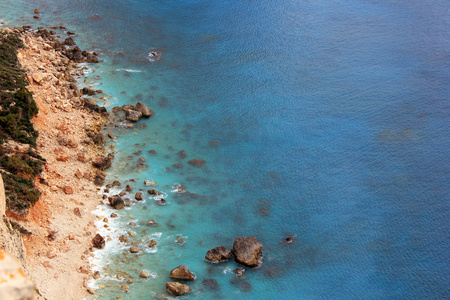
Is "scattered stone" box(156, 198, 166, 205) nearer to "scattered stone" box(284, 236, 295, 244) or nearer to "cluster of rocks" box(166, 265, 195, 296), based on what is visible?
"cluster of rocks" box(166, 265, 195, 296)

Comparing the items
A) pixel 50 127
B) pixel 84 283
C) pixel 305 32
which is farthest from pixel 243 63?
pixel 84 283

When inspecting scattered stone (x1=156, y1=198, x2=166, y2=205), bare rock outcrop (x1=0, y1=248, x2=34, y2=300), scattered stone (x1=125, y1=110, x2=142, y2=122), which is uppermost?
bare rock outcrop (x1=0, y1=248, x2=34, y2=300)

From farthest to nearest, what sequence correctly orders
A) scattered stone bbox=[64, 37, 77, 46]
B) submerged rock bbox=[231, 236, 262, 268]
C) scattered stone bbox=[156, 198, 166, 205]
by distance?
scattered stone bbox=[64, 37, 77, 46], scattered stone bbox=[156, 198, 166, 205], submerged rock bbox=[231, 236, 262, 268]

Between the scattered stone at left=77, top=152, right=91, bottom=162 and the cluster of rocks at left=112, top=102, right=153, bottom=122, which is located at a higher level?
the cluster of rocks at left=112, top=102, right=153, bottom=122

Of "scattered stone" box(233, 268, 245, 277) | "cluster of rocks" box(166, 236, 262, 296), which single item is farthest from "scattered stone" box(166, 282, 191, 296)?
"scattered stone" box(233, 268, 245, 277)

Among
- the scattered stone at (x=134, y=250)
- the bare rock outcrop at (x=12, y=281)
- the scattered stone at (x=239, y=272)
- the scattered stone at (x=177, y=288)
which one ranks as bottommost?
the scattered stone at (x=239, y=272)

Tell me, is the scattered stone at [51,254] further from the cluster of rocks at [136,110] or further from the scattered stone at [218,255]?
the cluster of rocks at [136,110]

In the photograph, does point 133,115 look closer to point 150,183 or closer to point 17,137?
point 150,183

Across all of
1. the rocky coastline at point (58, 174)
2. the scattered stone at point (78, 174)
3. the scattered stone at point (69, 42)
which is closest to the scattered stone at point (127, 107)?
the rocky coastline at point (58, 174)
